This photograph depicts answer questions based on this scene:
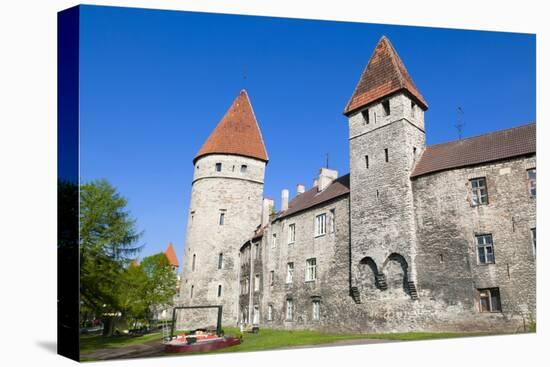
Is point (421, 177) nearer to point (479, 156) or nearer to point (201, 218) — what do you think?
point (479, 156)

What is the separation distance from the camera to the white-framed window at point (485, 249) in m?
14.2

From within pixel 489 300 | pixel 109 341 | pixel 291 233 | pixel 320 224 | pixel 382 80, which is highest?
pixel 382 80

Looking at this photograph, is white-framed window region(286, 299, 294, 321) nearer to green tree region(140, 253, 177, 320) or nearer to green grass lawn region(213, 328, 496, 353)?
green grass lawn region(213, 328, 496, 353)

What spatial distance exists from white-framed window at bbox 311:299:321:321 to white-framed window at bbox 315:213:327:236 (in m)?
2.62

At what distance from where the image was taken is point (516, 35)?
15289mm

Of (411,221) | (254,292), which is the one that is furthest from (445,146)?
(254,292)

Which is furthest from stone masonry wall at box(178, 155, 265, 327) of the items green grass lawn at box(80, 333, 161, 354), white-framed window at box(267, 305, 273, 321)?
green grass lawn at box(80, 333, 161, 354)

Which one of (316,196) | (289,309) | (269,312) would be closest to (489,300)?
(289,309)

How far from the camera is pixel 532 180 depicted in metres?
14.1

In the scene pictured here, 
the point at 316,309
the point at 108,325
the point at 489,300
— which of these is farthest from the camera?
the point at 316,309

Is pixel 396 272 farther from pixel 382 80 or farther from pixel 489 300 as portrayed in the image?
pixel 382 80

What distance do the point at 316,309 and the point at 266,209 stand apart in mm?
5807

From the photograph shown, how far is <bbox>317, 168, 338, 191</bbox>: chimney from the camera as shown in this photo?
22.8m

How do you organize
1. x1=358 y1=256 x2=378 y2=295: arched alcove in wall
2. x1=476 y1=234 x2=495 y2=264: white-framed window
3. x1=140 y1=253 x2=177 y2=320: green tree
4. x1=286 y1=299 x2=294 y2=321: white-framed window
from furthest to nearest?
x1=286 y1=299 x2=294 y2=321: white-framed window, x1=358 y1=256 x2=378 y2=295: arched alcove in wall, x1=140 y1=253 x2=177 y2=320: green tree, x1=476 y1=234 x2=495 y2=264: white-framed window
